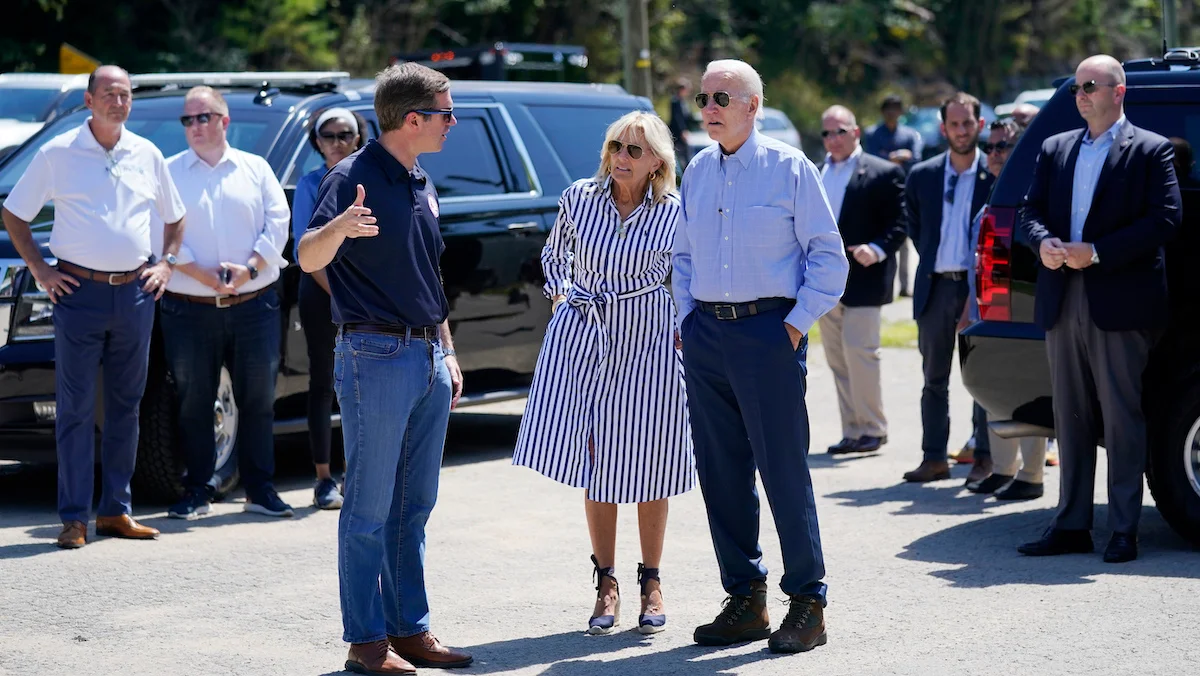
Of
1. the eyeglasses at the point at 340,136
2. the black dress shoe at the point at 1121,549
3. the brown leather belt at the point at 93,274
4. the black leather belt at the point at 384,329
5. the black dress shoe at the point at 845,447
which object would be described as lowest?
the black dress shoe at the point at 845,447

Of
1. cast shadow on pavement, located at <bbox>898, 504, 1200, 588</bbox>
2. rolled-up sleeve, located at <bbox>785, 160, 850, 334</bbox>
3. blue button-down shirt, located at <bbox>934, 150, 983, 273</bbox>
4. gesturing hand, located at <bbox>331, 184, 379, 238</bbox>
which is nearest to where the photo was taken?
gesturing hand, located at <bbox>331, 184, 379, 238</bbox>

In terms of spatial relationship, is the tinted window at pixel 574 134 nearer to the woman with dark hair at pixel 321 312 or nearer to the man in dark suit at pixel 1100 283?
the woman with dark hair at pixel 321 312

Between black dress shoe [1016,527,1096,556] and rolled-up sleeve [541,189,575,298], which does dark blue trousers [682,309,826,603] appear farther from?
black dress shoe [1016,527,1096,556]

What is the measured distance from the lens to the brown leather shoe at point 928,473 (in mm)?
8898

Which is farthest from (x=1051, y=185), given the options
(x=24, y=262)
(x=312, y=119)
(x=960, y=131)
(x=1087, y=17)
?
(x=1087, y=17)

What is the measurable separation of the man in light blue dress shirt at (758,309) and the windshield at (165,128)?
3.67 metres

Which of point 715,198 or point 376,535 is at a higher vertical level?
point 715,198

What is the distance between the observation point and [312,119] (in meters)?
8.69

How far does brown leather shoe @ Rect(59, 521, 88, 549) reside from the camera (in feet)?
23.4

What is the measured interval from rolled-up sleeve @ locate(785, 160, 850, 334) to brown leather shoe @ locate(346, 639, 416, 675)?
1.69 meters

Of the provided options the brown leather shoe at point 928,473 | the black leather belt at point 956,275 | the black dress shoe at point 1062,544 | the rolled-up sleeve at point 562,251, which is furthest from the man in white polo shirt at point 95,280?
the black leather belt at point 956,275

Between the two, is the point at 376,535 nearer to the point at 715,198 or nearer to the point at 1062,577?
the point at 715,198

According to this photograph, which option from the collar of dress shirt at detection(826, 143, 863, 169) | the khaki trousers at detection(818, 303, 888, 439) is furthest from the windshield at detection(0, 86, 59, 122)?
the khaki trousers at detection(818, 303, 888, 439)

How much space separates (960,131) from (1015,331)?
2.11 m
